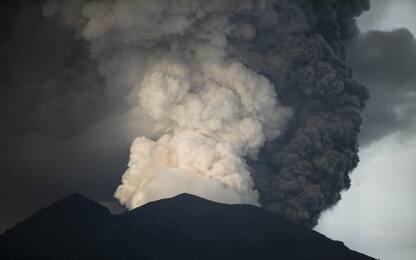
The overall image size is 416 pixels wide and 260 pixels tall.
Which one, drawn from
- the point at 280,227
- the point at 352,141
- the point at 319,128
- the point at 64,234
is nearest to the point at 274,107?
the point at 319,128

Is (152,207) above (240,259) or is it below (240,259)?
above

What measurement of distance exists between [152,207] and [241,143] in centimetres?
2073

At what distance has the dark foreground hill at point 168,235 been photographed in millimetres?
46719

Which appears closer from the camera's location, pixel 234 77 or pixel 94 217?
pixel 234 77

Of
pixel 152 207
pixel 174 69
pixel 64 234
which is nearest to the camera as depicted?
pixel 174 69

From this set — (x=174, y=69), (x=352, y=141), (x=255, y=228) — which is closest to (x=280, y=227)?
(x=255, y=228)

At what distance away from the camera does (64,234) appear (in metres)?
49.5

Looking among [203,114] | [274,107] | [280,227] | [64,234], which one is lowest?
[64,234]

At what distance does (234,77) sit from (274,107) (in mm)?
3955

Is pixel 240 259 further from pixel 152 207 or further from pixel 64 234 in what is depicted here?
pixel 64 234

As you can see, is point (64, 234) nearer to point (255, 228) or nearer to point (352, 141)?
point (255, 228)

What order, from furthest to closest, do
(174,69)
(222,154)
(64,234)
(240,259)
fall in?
(64,234), (240,259), (174,69), (222,154)

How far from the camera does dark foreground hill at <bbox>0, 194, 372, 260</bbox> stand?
4672 cm

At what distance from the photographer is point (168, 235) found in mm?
49875
